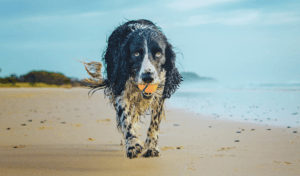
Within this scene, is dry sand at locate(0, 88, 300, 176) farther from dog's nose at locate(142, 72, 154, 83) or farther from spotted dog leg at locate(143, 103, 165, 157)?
dog's nose at locate(142, 72, 154, 83)

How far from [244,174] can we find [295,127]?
4.52 m

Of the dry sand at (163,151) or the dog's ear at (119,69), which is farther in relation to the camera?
the dog's ear at (119,69)

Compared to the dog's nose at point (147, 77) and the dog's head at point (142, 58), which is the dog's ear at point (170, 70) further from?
the dog's nose at point (147, 77)

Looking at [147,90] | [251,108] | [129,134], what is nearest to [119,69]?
[147,90]

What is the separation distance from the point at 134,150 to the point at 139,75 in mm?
1104

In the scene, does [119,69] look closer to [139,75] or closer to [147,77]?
[139,75]

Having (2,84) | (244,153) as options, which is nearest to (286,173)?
(244,153)

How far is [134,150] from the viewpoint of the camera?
14.0 ft

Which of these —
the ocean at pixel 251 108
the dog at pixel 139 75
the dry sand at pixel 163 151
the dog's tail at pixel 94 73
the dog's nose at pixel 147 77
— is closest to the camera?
the dry sand at pixel 163 151

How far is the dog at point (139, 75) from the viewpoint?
4.23 meters

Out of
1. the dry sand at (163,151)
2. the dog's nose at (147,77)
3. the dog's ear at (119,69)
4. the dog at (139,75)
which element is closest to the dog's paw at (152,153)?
the dog at (139,75)

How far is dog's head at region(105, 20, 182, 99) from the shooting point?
413 centimetres

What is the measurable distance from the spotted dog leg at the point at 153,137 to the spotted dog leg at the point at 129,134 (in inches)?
11.7

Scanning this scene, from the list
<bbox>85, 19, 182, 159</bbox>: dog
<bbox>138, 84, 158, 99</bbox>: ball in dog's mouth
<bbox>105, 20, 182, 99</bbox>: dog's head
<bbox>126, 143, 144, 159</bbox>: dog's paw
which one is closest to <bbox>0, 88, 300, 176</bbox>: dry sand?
<bbox>126, 143, 144, 159</bbox>: dog's paw
